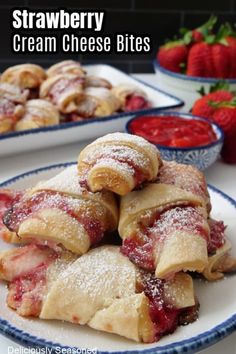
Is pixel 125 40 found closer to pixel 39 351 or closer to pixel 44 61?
pixel 44 61

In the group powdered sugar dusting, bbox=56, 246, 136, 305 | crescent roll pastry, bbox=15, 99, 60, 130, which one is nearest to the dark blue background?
crescent roll pastry, bbox=15, 99, 60, 130

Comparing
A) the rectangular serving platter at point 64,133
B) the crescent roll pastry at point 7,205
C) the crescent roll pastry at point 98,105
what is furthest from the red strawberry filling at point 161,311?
the crescent roll pastry at point 98,105

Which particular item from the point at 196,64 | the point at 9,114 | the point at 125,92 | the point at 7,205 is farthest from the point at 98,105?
the point at 7,205

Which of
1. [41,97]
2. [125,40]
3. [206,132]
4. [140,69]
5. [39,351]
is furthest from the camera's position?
[140,69]

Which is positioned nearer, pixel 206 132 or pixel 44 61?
pixel 206 132

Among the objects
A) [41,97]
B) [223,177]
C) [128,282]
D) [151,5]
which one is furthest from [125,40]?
[128,282]

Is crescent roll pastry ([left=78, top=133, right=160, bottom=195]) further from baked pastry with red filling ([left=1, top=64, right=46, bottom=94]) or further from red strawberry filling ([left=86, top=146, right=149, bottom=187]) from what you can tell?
baked pastry with red filling ([left=1, top=64, right=46, bottom=94])

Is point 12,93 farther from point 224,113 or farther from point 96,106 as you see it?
point 224,113
